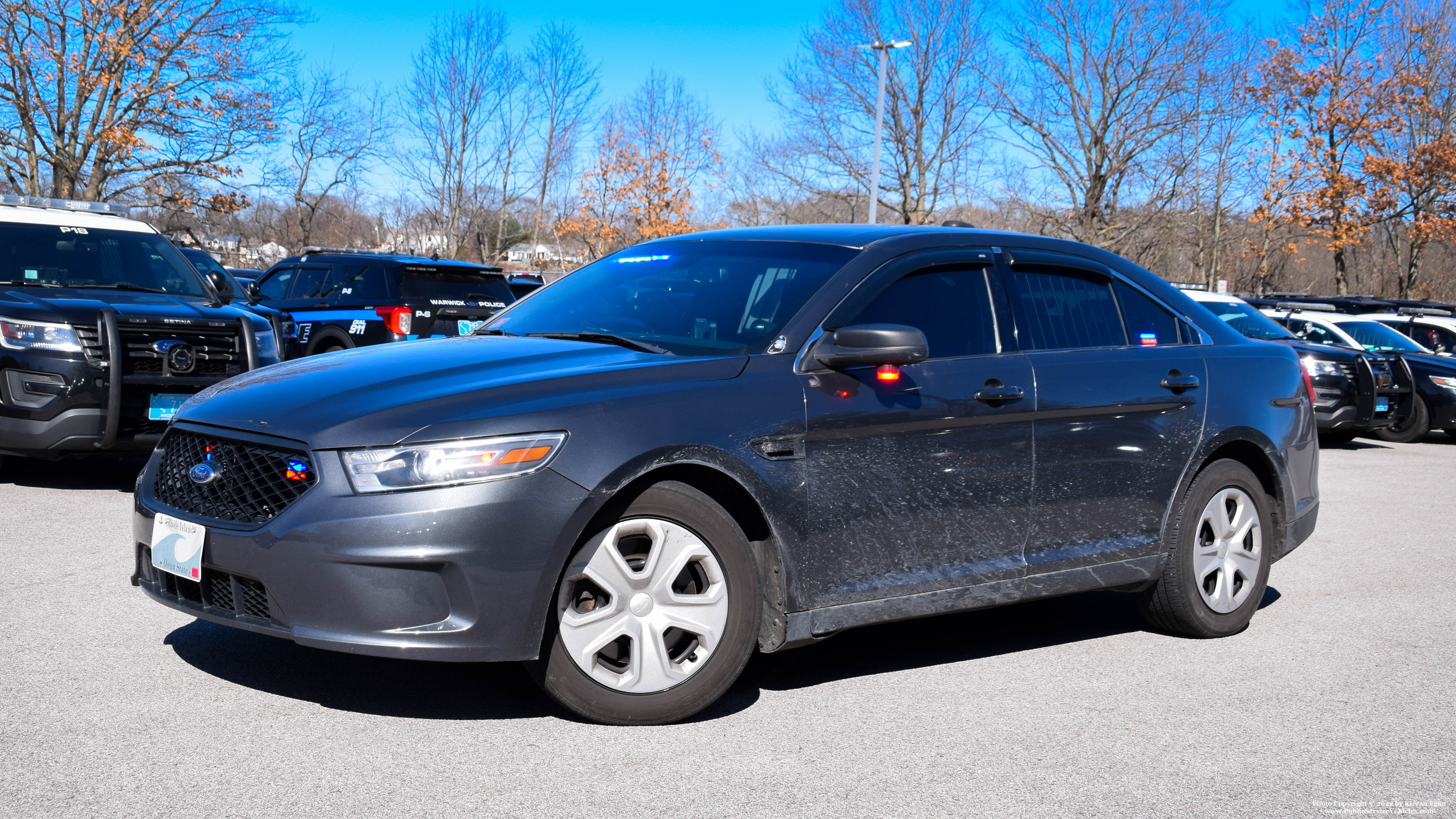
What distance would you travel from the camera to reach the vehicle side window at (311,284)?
1399cm

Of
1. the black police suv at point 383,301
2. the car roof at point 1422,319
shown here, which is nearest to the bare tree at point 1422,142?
the car roof at point 1422,319

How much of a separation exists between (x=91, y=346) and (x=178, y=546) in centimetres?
459

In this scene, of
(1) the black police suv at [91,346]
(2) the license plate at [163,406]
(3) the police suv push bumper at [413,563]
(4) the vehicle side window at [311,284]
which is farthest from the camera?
(4) the vehicle side window at [311,284]

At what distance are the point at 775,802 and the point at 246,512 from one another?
174 cm

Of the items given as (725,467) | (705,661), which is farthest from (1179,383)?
(705,661)

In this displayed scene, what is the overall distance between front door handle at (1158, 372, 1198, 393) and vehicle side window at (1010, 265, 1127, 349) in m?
0.24

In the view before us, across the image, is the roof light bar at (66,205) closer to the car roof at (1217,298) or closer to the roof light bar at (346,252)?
the roof light bar at (346,252)

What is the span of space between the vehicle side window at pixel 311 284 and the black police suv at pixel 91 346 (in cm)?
492

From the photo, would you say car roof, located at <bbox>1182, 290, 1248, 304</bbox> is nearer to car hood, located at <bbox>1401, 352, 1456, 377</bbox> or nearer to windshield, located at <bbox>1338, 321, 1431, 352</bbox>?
windshield, located at <bbox>1338, 321, 1431, 352</bbox>

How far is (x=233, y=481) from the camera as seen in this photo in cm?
372

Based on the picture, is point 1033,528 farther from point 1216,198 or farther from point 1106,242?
point 1216,198

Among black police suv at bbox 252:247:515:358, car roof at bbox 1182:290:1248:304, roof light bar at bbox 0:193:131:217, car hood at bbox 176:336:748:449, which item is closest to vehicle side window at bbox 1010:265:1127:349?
car hood at bbox 176:336:748:449

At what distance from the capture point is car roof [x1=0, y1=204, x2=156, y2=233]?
350 inches

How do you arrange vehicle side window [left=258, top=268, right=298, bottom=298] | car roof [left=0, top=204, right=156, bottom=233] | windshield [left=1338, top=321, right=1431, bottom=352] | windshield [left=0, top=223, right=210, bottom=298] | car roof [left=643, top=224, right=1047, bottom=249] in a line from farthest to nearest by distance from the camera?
windshield [left=1338, top=321, right=1431, bottom=352], vehicle side window [left=258, top=268, right=298, bottom=298], car roof [left=0, top=204, right=156, bottom=233], windshield [left=0, top=223, right=210, bottom=298], car roof [left=643, top=224, right=1047, bottom=249]
